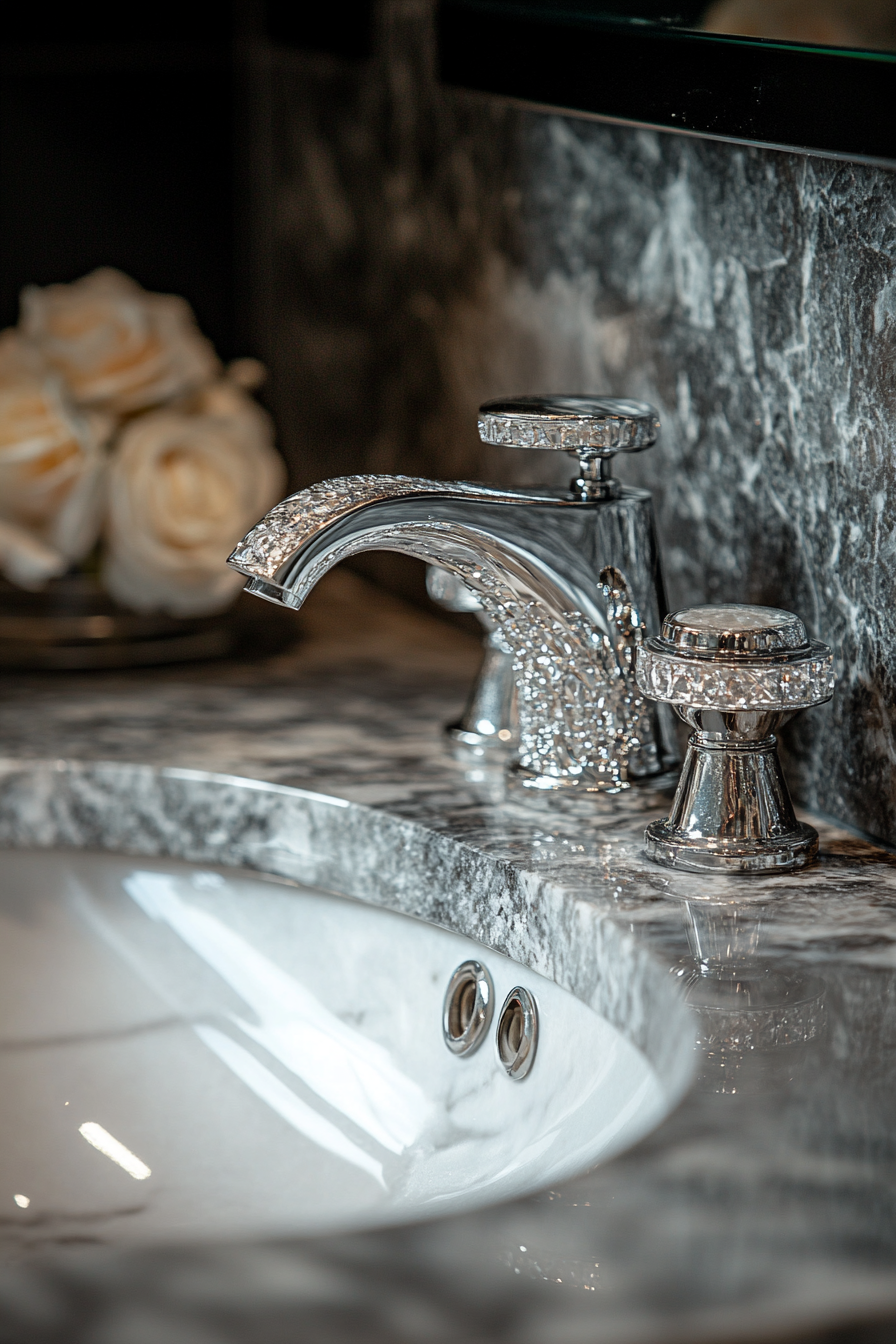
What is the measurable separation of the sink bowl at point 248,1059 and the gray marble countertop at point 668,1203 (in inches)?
1.5

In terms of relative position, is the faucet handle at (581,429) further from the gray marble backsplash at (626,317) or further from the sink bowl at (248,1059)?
the sink bowl at (248,1059)

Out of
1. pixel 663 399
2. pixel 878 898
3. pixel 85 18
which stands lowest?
pixel 878 898

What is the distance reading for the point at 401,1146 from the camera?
62 centimetres

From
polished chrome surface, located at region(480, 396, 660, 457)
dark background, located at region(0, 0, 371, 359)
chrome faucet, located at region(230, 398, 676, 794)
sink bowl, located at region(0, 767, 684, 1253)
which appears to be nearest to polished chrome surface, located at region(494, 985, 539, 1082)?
sink bowl, located at region(0, 767, 684, 1253)

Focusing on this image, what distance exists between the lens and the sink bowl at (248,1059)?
58cm

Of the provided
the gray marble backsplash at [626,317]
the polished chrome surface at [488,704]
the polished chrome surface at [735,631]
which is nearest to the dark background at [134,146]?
the gray marble backsplash at [626,317]

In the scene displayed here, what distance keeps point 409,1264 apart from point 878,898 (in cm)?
29

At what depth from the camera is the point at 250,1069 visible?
2.26ft

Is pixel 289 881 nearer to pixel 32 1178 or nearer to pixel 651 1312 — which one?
pixel 32 1178

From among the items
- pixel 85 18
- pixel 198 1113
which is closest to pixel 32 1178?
pixel 198 1113

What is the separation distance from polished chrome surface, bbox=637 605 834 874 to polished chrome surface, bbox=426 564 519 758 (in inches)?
5.8

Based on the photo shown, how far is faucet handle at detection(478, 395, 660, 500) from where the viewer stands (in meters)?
0.66

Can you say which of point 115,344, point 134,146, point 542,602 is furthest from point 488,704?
point 134,146

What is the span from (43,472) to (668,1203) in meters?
0.63
